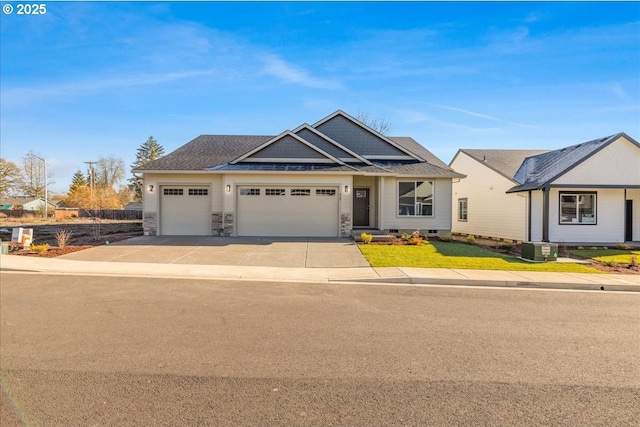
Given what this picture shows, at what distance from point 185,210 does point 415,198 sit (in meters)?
11.5

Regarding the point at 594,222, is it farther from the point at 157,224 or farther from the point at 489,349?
the point at 157,224

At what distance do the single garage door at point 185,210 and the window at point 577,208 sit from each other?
55.9 feet

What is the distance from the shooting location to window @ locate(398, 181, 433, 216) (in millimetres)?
19031

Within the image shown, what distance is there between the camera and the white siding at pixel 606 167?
17156 millimetres

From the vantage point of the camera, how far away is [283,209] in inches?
706

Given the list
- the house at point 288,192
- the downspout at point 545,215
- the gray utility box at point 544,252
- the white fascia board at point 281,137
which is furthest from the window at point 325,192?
the downspout at point 545,215

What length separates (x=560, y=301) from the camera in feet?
24.5

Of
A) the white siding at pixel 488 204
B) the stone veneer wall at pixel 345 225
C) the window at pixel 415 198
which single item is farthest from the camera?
the white siding at pixel 488 204

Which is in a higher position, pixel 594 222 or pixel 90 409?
pixel 594 222

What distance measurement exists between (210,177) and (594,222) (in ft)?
60.5

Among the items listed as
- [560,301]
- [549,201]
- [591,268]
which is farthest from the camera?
[549,201]

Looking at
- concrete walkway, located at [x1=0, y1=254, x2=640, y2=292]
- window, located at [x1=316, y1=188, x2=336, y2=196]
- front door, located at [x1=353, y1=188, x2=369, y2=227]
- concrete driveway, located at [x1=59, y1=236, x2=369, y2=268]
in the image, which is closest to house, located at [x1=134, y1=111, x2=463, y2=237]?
window, located at [x1=316, y1=188, x2=336, y2=196]

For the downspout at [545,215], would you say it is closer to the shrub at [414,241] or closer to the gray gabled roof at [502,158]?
the gray gabled roof at [502,158]

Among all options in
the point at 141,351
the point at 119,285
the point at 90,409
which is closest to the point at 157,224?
the point at 119,285
